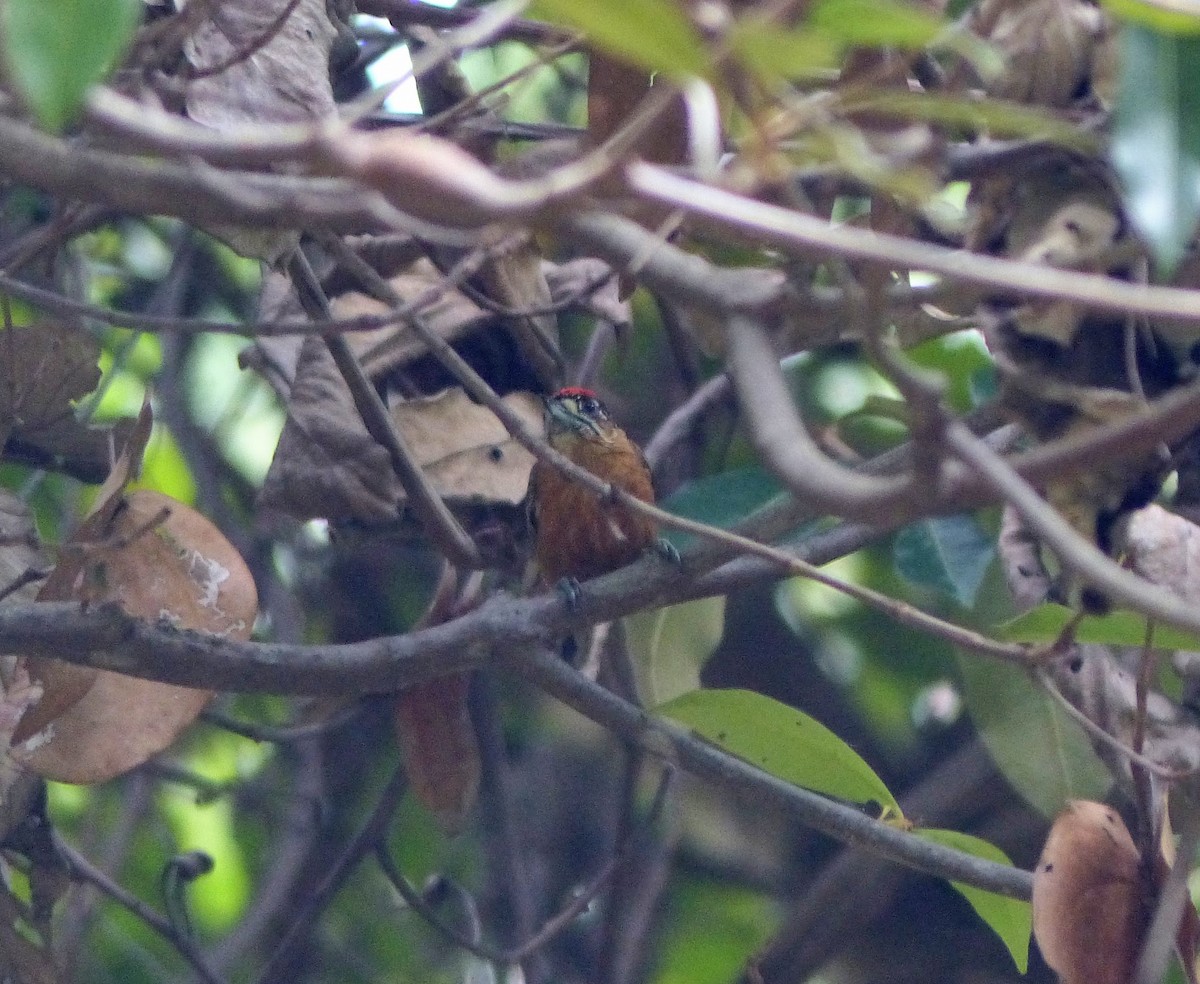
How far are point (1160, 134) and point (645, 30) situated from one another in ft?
1.48

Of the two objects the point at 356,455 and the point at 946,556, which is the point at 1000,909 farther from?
the point at 356,455

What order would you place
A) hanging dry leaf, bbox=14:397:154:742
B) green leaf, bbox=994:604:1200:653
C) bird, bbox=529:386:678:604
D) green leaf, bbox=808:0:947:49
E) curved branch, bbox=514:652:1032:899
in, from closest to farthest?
green leaf, bbox=808:0:947:49, green leaf, bbox=994:604:1200:653, hanging dry leaf, bbox=14:397:154:742, curved branch, bbox=514:652:1032:899, bird, bbox=529:386:678:604

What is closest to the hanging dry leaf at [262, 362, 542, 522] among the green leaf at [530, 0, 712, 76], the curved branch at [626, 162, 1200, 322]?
the curved branch at [626, 162, 1200, 322]

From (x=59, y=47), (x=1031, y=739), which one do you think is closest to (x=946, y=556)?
(x=1031, y=739)

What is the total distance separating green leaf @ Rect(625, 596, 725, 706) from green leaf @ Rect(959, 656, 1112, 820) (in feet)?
1.73

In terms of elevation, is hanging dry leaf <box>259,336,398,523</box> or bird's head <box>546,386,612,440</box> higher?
hanging dry leaf <box>259,336,398,523</box>

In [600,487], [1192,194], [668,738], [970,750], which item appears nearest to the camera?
[1192,194]

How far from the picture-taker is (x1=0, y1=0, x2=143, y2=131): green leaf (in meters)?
0.98

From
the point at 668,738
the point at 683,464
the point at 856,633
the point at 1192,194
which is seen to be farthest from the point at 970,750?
the point at 1192,194

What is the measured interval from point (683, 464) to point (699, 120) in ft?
8.66

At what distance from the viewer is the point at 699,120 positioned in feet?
3.71

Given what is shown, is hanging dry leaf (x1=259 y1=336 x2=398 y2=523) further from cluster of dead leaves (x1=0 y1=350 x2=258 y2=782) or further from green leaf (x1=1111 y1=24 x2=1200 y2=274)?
green leaf (x1=1111 y1=24 x2=1200 y2=274)

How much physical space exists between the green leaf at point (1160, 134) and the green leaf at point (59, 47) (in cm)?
71

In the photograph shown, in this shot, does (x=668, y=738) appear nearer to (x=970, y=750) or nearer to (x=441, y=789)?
(x=441, y=789)
